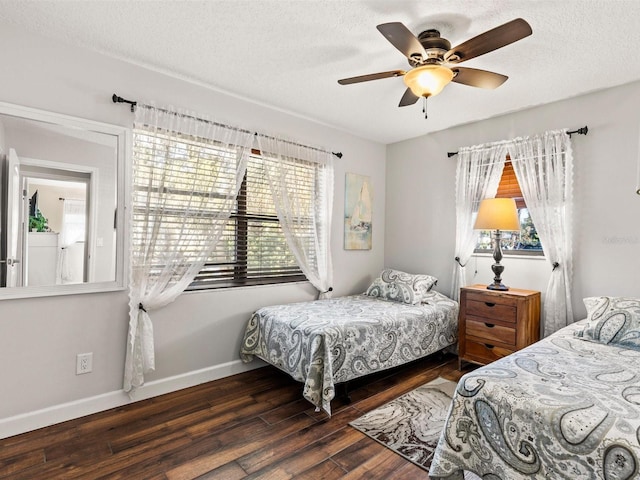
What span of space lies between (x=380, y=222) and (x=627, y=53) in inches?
102

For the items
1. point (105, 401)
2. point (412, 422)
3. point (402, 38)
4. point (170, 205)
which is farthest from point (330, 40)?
point (105, 401)

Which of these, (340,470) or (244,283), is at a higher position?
Result: (244,283)

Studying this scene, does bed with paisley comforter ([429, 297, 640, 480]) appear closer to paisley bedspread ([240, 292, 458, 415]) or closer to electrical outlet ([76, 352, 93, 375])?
paisley bedspread ([240, 292, 458, 415])

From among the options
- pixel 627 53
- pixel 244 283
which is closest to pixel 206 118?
pixel 244 283

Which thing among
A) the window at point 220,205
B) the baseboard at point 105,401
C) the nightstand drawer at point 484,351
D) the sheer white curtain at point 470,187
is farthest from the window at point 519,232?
the baseboard at point 105,401

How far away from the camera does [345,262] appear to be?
3.90 meters

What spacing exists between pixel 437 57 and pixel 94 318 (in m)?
2.73

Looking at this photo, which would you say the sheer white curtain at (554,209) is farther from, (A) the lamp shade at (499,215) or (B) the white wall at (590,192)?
(A) the lamp shade at (499,215)

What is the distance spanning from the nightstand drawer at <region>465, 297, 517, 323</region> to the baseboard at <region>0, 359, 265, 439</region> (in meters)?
2.02

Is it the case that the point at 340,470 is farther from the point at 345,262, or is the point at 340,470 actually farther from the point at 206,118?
the point at 206,118

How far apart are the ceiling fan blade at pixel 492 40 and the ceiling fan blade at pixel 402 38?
184 millimetres

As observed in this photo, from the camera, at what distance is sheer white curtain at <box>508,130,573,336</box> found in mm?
2855

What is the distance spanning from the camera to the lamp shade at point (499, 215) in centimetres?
292

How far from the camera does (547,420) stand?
1294 mm
